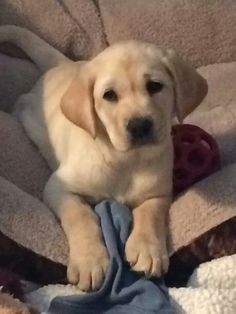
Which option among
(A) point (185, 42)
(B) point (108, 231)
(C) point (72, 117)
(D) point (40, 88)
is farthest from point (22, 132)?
(A) point (185, 42)

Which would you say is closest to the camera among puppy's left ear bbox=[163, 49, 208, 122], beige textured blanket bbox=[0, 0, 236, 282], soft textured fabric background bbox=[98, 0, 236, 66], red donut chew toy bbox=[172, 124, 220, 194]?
puppy's left ear bbox=[163, 49, 208, 122]

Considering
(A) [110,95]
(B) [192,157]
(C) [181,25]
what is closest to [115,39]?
(C) [181,25]

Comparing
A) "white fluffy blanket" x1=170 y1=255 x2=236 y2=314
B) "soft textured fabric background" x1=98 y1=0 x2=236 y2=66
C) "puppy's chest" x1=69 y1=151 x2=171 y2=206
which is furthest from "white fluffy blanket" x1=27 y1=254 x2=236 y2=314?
"soft textured fabric background" x1=98 y1=0 x2=236 y2=66

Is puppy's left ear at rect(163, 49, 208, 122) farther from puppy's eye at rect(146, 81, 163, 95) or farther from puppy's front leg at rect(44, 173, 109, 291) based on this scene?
puppy's front leg at rect(44, 173, 109, 291)

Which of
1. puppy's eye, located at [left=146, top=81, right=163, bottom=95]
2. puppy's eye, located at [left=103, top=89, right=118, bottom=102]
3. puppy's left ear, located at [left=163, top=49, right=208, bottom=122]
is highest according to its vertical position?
puppy's eye, located at [left=103, top=89, right=118, bottom=102]

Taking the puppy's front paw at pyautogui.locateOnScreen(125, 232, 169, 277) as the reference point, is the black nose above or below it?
above

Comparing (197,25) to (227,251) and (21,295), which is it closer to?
(227,251)

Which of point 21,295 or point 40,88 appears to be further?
point 40,88
